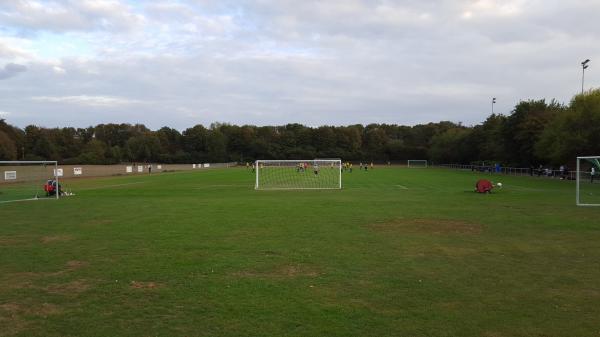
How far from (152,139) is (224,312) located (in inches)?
5115

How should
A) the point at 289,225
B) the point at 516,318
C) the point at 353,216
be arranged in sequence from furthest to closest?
the point at 353,216, the point at 289,225, the point at 516,318

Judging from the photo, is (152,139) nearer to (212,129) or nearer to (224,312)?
(212,129)

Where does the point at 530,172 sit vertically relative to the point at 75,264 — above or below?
below

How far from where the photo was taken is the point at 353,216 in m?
15.3

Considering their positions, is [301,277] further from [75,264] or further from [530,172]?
[530,172]

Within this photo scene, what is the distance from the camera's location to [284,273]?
769 centimetres

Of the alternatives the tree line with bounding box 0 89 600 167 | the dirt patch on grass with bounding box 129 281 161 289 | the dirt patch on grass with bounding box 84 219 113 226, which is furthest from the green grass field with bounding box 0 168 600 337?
the tree line with bounding box 0 89 600 167

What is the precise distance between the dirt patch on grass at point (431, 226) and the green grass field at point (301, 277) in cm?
3

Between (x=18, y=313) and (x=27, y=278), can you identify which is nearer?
(x=18, y=313)

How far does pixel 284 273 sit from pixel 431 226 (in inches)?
258

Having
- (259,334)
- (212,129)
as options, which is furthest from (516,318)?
(212,129)

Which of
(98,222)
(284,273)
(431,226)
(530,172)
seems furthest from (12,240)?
(530,172)

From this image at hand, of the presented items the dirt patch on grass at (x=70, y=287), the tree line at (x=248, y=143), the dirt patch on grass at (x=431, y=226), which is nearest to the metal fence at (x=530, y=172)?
the tree line at (x=248, y=143)

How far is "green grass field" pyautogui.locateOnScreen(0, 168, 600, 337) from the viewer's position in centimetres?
541
